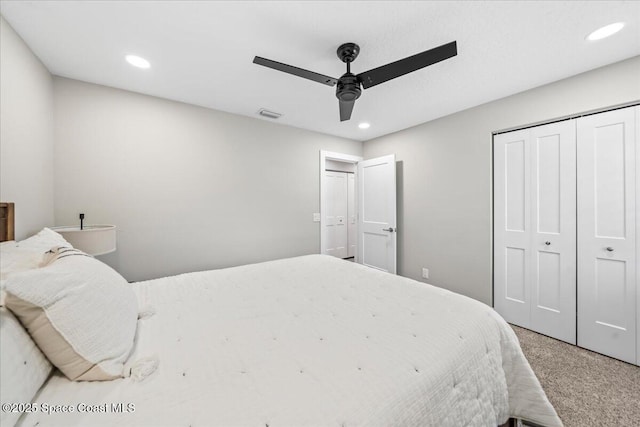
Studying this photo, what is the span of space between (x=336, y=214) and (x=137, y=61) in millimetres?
Answer: 4096

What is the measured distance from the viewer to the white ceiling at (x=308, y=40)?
4.73 feet

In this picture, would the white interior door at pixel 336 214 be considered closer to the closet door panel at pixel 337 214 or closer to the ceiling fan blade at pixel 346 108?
the closet door panel at pixel 337 214

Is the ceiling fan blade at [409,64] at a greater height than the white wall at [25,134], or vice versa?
the ceiling fan blade at [409,64]

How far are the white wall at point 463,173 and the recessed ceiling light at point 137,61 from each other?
3.20 m

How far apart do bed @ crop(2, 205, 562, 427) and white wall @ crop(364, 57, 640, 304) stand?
175 cm

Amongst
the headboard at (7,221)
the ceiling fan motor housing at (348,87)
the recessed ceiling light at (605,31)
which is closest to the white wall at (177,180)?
the headboard at (7,221)

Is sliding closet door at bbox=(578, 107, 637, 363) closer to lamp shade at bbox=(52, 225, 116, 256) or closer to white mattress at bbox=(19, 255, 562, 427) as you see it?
white mattress at bbox=(19, 255, 562, 427)

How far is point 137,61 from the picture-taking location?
1.94 metres

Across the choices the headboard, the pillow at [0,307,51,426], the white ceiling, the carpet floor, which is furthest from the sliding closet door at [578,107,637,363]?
the headboard

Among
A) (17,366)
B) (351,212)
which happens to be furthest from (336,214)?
(17,366)

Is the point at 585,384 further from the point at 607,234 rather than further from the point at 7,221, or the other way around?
the point at 7,221

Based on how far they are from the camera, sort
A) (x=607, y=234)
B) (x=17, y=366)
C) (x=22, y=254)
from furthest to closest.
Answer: (x=607, y=234)
(x=22, y=254)
(x=17, y=366)

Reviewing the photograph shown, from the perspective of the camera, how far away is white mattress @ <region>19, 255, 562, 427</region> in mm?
707

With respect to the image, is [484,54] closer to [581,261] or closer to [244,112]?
[581,261]
